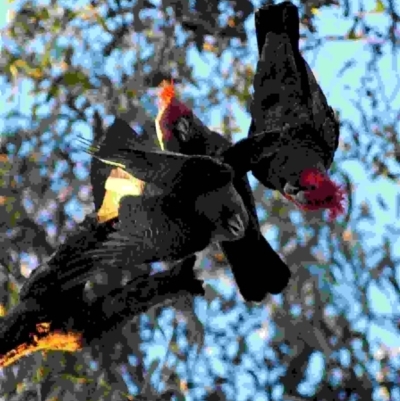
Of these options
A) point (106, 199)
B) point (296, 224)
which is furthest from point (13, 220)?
point (106, 199)

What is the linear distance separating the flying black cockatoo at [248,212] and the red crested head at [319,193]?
0.07m

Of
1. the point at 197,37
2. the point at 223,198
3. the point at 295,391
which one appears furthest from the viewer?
the point at 197,37

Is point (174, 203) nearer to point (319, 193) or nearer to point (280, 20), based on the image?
point (319, 193)

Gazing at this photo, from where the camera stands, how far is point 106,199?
1052mm

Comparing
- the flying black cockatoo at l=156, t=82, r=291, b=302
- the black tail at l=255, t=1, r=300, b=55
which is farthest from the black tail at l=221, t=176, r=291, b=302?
the black tail at l=255, t=1, r=300, b=55

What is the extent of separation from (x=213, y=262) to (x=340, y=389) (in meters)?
0.35

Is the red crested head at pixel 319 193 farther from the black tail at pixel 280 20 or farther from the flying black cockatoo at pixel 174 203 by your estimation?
the black tail at pixel 280 20

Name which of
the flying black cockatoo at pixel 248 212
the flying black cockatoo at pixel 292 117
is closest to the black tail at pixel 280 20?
the flying black cockatoo at pixel 292 117

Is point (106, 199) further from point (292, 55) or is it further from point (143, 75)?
point (143, 75)

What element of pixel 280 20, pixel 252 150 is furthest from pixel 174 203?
pixel 280 20

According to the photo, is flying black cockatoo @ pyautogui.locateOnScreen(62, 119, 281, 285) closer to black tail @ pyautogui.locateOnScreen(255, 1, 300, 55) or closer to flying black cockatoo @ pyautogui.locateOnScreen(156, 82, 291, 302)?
flying black cockatoo @ pyautogui.locateOnScreen(156, 82, 291, 302)

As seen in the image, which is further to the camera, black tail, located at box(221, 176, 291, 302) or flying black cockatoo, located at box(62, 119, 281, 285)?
black tail, located at box(221, 176, 291, 302)

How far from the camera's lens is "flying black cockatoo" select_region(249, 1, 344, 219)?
3.25 ft

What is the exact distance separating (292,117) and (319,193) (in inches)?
4.4
